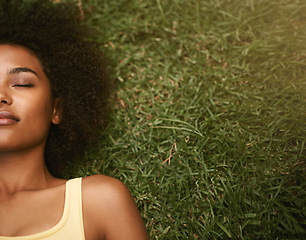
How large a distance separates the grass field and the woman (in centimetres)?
27

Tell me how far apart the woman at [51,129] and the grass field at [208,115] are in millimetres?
271

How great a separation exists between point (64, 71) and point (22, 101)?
57 centimetres

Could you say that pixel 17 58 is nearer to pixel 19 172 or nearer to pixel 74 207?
pixel 19 172

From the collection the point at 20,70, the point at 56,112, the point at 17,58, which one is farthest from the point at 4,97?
the point at 56,112

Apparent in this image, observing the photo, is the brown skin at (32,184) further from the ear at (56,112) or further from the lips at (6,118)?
the ear at (56,112)

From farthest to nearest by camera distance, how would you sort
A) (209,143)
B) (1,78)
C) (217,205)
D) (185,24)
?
1. (185,24)
2. (209,143)
3. (217,205)
4. (1,78)

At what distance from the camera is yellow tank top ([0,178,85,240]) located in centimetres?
177

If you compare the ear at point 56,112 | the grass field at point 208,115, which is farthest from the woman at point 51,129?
the grass field at point 208,115

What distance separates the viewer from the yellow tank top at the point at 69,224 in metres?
1.77

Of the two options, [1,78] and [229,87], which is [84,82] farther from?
[229,87]

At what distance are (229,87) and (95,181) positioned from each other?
1.40 meters

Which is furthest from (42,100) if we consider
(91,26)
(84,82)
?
(91,26)

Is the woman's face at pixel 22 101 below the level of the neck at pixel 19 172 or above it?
above

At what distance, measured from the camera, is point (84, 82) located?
2424 mm
